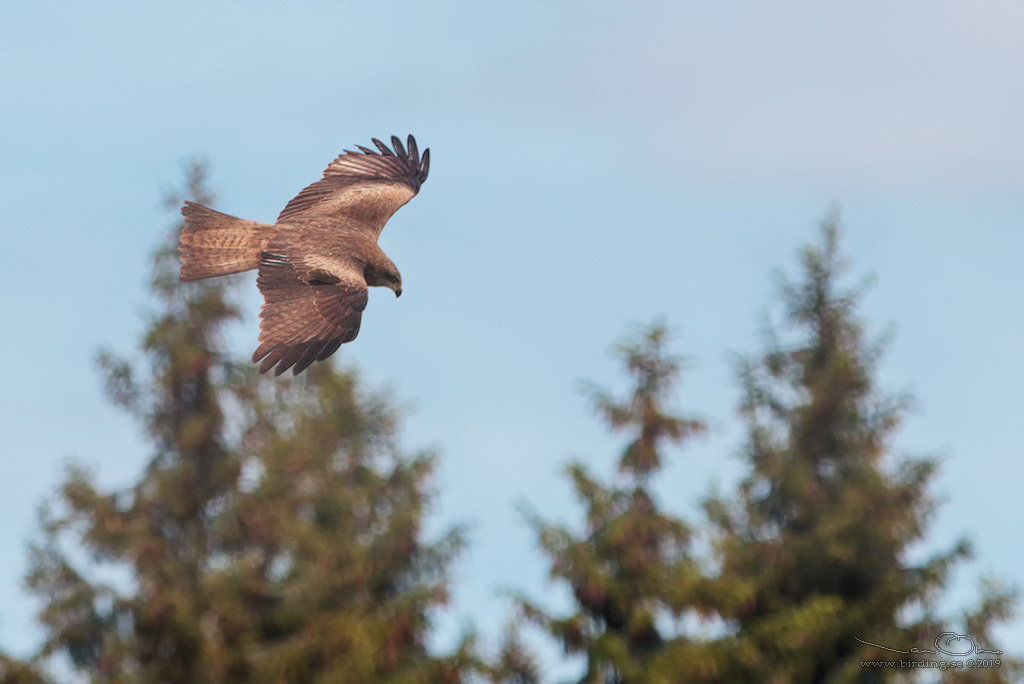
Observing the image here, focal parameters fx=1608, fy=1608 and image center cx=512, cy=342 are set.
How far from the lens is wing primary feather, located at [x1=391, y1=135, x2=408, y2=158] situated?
15805 mm

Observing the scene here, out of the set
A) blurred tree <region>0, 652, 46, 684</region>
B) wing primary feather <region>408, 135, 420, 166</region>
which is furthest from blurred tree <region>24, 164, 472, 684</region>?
wing primary feather <region>408, 135, 420, 166</region>

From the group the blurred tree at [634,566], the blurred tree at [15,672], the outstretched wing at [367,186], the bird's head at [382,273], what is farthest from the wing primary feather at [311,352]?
the blurred tree at [15,672]

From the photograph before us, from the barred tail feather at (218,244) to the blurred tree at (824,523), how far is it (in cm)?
942

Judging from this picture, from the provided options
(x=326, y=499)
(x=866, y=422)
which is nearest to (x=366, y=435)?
(x=326, y=499)

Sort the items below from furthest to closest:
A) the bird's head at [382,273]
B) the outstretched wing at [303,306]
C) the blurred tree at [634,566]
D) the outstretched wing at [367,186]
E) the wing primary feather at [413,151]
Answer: the blurred tree at [634,566] → the wing primary feather at [413,151] → the outstretched wing at [367,186] → the bird's head at [382,273] → the outstretched wing at [303,306]

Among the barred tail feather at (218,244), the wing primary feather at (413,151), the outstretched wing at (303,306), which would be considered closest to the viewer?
the outstretched wing at (303,306)

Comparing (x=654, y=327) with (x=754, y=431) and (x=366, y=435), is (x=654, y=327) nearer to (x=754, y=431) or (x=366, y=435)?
(x=754, y=431)

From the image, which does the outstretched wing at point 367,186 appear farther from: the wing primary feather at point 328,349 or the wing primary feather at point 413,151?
the wing primary feather at point 328,349

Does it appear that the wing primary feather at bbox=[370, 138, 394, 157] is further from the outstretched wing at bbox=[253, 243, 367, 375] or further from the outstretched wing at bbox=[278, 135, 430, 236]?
the outstretched wing at bbox=[253, 243, 367, 375]

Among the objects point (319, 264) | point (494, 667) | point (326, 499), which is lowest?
point (319, 264)

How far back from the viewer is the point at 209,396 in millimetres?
25641

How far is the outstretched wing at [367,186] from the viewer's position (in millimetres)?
14352

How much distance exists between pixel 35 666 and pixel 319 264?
12806mm

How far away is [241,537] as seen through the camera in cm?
2412
